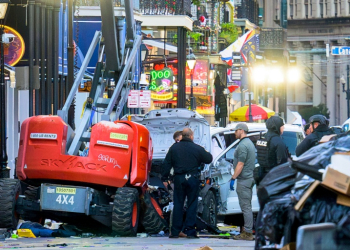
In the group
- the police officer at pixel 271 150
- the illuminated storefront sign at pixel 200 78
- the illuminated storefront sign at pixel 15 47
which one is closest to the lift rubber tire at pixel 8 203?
the police officer at pixel 271 150

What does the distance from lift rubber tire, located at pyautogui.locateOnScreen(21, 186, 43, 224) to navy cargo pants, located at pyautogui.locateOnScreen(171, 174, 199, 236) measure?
220 centimetres

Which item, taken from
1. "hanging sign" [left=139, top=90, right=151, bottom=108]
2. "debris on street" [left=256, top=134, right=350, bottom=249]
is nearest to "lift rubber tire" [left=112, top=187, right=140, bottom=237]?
"debris on street" [left=256, top=134, right=350, bottom=249]

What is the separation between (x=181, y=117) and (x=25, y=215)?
170 inches

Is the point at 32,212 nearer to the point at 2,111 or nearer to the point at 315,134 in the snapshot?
the point at 2,111

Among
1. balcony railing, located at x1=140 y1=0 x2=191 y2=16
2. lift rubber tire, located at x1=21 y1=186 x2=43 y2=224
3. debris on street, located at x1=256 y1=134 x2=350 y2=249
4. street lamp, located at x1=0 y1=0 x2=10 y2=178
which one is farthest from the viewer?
balcony railing, located at x1=140 y1=0 x2=191 y2=16

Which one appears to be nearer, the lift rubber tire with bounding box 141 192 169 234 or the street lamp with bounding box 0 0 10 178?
the lift rubber tire with bounding box 141 192 169 234

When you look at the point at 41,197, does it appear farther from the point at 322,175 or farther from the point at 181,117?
the point at 322,175

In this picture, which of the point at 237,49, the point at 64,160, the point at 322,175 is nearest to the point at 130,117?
the point at 64,160

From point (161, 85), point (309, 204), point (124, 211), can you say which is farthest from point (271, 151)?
point (161, 85)

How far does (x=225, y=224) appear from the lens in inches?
722

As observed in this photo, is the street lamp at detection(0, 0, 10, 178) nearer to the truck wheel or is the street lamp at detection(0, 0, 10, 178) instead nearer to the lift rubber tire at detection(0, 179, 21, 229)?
the lift rubber tire at detection(0, 179, 21, 229)

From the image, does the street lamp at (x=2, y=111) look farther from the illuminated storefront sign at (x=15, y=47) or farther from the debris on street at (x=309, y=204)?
the debris on street at (x=309, y=204)

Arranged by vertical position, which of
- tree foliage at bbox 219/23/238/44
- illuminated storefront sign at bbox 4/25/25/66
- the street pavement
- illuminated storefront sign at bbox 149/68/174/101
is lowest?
the street pavement

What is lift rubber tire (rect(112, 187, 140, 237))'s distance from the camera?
46.2ft
